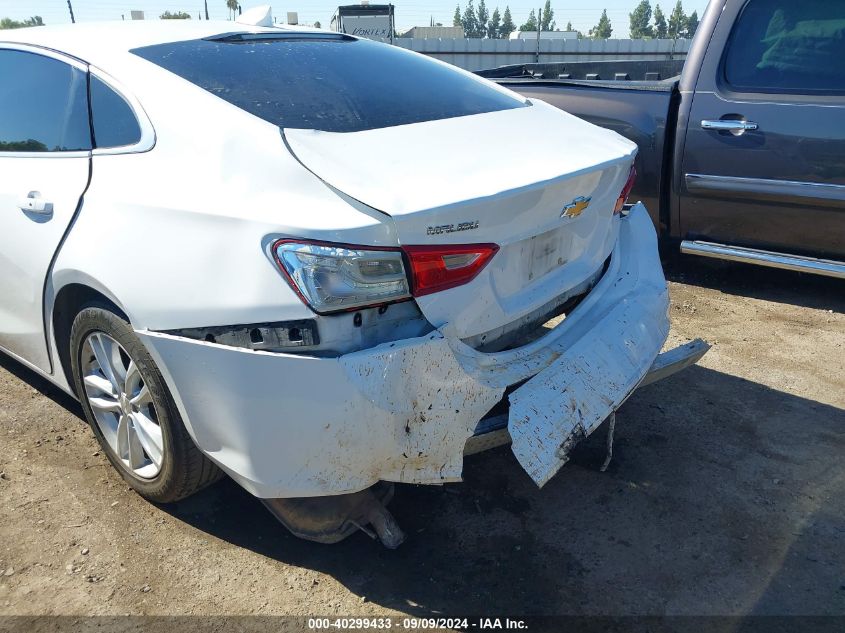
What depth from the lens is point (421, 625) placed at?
2.21 m

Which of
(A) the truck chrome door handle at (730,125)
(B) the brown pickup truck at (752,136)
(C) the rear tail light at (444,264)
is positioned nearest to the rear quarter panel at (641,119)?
(B) the brown pickup truck at (752,136)

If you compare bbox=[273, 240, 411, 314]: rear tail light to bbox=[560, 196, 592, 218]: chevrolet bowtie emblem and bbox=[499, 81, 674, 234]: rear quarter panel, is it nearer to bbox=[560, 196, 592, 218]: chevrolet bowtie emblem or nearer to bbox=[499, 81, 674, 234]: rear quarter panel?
bbox=[560, 196, 592, 218]: chevrolet bowtie emblem

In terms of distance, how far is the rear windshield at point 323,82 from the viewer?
2359 millimetres

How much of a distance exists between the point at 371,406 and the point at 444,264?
1.45 ft

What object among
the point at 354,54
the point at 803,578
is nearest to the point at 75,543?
the point at 354,54

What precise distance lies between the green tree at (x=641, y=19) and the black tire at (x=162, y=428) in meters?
107

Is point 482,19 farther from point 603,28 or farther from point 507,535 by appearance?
point 507,535

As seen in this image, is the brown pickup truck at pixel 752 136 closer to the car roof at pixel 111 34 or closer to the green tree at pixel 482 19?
the car roof at pixel 111 34

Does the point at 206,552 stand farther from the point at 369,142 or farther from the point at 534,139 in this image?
the point at 534,139

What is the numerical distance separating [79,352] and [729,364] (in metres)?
3.07

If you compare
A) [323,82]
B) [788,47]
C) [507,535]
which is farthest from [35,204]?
[788,47]

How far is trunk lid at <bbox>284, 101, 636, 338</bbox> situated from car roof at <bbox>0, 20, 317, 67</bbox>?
35.4 inches

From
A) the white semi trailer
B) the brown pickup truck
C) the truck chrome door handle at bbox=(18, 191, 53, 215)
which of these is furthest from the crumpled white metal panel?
the white semi trailer

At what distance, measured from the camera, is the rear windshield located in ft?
7.74
